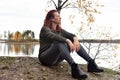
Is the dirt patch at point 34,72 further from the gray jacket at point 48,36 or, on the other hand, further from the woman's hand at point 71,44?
the woman's hand at point 71,44

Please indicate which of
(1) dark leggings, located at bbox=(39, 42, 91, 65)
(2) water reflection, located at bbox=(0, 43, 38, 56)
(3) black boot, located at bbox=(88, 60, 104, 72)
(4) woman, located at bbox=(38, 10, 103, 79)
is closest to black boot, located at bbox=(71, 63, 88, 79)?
(4) woman, located at bbox=(38, 10, 103, 79)

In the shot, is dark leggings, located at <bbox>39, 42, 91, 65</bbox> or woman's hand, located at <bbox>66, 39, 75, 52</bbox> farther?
dark leggings, located at <bbox>39, 42, 91, 65</bbox>

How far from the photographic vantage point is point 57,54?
11.3 m

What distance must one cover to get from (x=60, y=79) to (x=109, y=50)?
15.9 metres

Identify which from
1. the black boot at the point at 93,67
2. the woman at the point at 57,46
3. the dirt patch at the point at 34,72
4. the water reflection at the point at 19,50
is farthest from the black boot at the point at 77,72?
→ the water reflection at the point at 19,50

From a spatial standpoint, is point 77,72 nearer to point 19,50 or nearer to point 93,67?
point 93,67

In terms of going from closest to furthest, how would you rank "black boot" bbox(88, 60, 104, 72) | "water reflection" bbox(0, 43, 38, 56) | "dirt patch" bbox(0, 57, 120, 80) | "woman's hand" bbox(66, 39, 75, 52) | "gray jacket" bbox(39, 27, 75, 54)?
"woman's hand" bbox(66, 39, 75, 52)
"gray jacket" bbox(39, 27, 75, 54)
"dirt patch" bbox(0, 57, 120, 80)
"black boot" bbox(88, 60, 104, 72)
"water reflection" bbox(0, 43, 38, 56)

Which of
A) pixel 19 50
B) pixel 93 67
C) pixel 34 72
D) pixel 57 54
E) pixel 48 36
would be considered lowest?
pixel 19 50

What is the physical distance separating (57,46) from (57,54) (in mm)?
335

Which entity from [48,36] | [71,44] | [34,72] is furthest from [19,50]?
[71,44]

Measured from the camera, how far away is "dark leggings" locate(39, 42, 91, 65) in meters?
10.9

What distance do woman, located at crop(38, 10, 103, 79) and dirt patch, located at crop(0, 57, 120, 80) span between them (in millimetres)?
240

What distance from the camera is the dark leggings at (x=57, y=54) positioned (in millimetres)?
10938

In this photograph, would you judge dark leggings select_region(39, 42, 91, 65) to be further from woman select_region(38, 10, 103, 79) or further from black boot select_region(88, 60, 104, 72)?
black boot select_region(88, 60, 104, 72)
